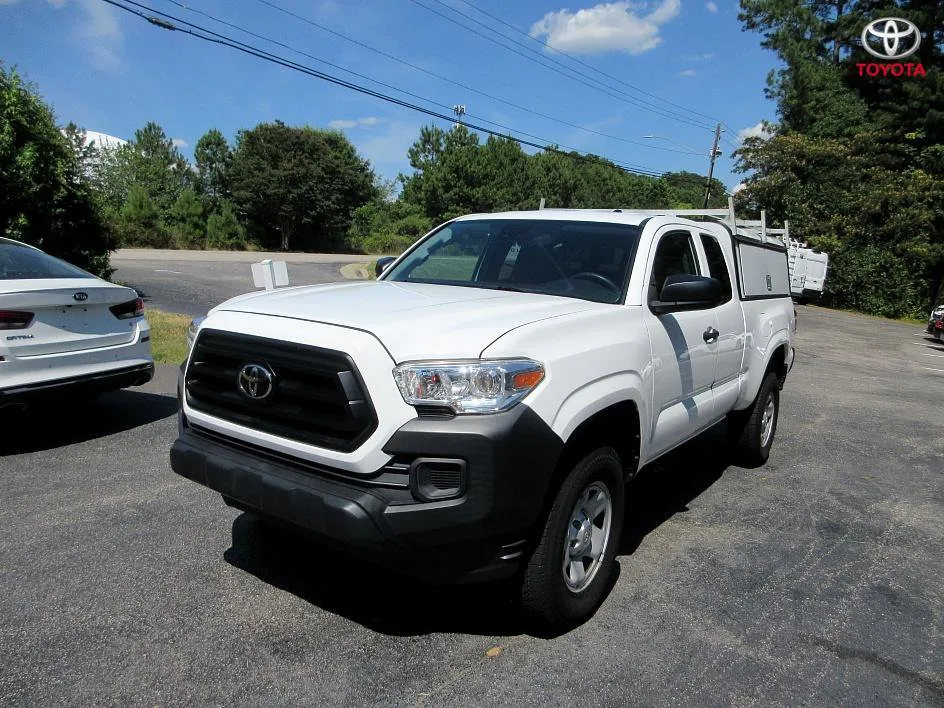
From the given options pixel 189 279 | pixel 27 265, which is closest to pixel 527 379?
pixel 27 265

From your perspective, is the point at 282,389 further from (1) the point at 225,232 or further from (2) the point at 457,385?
(1) the point at 225,232

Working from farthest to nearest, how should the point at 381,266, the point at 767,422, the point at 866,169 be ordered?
the point at 866,169 < the point at 767,422 < the point at 381,266

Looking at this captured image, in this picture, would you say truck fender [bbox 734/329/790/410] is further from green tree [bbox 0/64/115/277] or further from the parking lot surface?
green tree [bbox 0/64/115/277]

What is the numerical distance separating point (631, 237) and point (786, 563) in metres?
2.11

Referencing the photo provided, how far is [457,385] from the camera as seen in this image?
9.12 ft

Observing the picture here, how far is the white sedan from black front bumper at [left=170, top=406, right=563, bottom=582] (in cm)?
323

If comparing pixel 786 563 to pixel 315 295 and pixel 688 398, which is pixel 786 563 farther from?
pixel 315 295

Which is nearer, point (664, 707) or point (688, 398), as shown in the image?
point (664, 707)

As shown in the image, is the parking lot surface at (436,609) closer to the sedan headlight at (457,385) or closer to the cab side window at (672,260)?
the sedan headlight at (457,385)

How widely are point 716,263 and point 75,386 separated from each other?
16.0 feet

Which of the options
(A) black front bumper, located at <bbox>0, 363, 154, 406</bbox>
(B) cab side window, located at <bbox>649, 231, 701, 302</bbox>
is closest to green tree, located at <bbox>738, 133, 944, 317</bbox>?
(B) cab side window, located at <bbox>649, 231, 701, 302</bbox>

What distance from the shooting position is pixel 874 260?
28609 mm

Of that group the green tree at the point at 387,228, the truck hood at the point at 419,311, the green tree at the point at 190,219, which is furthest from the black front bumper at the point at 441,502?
the green tree at the point at 387,228

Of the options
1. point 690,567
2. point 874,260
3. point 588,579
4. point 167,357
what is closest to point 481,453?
point 588,579
